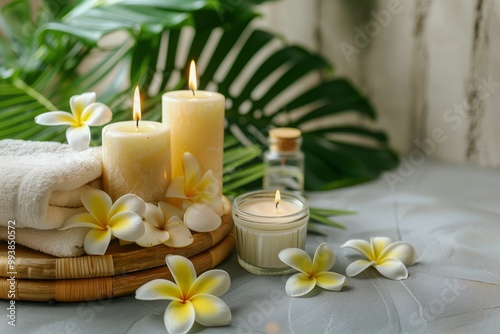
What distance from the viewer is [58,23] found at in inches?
41.8

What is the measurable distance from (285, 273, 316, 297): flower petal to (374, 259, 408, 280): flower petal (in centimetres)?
10

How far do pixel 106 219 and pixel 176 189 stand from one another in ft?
0.34

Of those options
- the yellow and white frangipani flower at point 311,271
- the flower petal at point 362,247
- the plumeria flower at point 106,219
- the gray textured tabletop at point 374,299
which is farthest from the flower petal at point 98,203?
the flower petal at point 362,247

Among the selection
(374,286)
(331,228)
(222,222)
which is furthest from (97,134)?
(374,286)

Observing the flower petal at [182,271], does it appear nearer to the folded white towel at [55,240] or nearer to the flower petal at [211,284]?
the flower petal at [211,284]

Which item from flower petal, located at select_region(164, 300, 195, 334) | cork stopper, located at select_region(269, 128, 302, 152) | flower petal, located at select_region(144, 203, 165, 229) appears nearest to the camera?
flower petal, located at select_region(164, 300, 195, 334)

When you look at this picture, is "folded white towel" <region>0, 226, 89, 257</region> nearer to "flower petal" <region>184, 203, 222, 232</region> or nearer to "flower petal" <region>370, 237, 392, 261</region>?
"flower petal" <region>184, 203, 222, 232</region>

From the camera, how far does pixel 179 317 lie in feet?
2.25

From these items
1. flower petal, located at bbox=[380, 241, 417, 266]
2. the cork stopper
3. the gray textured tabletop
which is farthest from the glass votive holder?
the cork stopper

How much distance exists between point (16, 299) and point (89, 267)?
100 mm

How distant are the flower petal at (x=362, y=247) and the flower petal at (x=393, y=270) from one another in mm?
24

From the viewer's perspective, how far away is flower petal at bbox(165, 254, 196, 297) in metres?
0.72

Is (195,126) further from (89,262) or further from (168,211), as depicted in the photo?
(89,262)

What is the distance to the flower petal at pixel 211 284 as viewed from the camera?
73 cm
